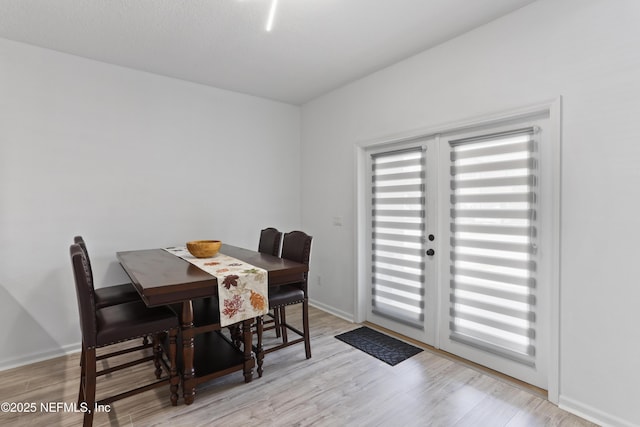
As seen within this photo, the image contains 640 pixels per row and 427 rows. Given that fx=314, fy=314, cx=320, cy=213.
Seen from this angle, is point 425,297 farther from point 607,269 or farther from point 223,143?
point 223,143

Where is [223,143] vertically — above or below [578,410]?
above

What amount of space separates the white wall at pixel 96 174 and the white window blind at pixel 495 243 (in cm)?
248

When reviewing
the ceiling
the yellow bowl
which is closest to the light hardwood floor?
the yellow bowl

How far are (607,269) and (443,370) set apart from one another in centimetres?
132

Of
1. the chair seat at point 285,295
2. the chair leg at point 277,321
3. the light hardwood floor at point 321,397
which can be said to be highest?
the chair seat at point 285,295

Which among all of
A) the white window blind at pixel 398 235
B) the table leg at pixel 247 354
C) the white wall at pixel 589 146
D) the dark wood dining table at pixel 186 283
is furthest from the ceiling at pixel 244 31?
the table leg at pixel 247 354

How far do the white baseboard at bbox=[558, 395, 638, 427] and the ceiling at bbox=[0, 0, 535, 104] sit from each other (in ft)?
8.67

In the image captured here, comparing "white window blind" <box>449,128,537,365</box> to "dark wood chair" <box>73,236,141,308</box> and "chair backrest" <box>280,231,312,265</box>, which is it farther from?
"dark wood chair" <box>73,236,141,308</box>

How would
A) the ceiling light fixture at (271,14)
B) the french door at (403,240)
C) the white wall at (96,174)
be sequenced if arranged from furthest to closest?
the french door at (403,240)
the white wall at (96,174)
the ceiling light fixture at (271,14)

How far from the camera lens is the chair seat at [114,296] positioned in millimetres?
2402

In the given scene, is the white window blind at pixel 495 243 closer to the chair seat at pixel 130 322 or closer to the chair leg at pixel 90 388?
the chair seat at pixel 130 322

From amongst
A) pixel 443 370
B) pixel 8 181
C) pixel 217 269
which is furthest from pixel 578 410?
pixel 8 181

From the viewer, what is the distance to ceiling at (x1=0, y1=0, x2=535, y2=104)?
2189mm

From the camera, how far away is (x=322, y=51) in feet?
9.31
